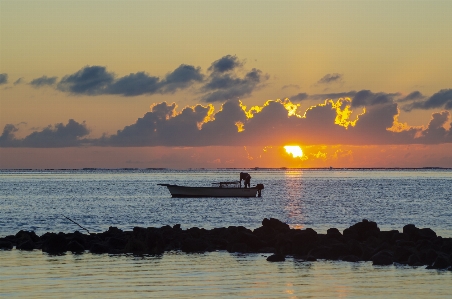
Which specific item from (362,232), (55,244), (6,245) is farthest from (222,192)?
(55,244)

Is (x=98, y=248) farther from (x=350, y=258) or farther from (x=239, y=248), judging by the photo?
(x=350, y=258)

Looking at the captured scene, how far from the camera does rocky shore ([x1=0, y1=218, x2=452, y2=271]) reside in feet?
113

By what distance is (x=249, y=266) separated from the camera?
32.8 metres

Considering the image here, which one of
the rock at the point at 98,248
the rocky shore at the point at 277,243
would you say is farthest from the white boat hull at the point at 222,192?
the rock at the point at 98,248

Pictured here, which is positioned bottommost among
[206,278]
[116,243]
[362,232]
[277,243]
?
[206,278]

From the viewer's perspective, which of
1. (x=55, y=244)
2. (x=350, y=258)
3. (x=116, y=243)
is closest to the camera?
(x=350, y=258)

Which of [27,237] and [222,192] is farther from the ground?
[222,192]

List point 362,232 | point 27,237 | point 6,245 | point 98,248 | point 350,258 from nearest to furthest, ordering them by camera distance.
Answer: point 350,258 < point 98,248 < point 6,245 < point 362,232 < point 27,237

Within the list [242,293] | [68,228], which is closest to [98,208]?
[68,228]

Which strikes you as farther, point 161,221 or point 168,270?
point 161,221

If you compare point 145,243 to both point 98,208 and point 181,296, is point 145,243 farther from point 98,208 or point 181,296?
point 98,208

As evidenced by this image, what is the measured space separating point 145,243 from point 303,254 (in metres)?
8.37

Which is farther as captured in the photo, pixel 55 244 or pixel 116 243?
pixel 116 243

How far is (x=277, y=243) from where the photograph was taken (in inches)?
1480
